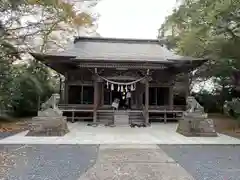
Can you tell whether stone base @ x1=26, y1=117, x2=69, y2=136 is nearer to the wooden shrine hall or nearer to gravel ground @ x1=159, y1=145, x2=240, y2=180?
gravel ground @ x1=159, y1=145, x2=240, y2=180

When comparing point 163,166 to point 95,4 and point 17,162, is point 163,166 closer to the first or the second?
point 17,162

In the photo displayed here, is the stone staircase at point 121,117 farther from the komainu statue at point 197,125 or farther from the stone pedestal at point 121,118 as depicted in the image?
the komainu statue at point 197,125

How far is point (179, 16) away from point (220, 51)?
341 inches

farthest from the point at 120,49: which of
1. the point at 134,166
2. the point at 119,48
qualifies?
the point at 134,166

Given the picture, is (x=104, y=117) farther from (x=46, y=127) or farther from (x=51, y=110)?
(x=46, y=127)

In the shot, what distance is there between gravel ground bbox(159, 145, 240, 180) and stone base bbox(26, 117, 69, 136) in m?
3.95

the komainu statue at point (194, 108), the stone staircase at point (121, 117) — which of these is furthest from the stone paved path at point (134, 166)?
the stone staircase at point (121, 117)

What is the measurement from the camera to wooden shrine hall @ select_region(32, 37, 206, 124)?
14062mm

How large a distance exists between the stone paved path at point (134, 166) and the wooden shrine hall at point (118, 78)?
733 centimetres

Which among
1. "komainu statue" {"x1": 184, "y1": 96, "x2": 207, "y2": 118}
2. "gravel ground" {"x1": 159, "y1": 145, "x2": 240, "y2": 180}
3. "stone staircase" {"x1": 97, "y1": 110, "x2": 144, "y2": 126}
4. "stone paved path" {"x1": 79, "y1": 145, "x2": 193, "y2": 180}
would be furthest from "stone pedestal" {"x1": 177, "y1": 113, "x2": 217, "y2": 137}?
"stone staircase" {"x1": 97, "y1": 110, "x2": 144, "y2": 126}

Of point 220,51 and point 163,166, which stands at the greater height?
point 220,51

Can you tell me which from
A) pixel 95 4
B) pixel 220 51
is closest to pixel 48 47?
pixel 95 4

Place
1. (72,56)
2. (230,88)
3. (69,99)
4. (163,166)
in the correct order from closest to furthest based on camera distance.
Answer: (163,166), (72,56), (69,99), (230,88)

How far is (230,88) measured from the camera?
750 inches
